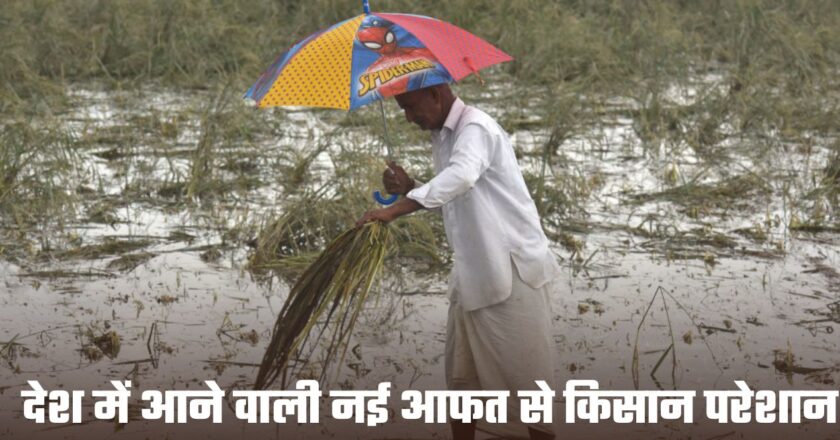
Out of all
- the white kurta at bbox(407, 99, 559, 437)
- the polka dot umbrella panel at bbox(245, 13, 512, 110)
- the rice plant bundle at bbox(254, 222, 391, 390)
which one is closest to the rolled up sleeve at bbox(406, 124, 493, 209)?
the white kurta at bbox(407, 99, 559, 437)

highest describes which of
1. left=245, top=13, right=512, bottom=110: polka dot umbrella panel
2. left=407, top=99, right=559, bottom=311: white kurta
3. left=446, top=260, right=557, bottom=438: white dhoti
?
left=245, top=13, right=512, bottom=110: polka dot umbrella panel

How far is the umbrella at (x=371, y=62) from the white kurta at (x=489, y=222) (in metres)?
0.13

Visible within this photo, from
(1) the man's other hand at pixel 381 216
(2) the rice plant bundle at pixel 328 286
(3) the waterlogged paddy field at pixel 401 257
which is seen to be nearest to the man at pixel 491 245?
(1) the man's other hand at pixel 381 216

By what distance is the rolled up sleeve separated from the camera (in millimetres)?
3170

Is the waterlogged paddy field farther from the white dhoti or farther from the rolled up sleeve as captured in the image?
the rolled up sleeve

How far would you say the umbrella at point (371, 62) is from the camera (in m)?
3.35

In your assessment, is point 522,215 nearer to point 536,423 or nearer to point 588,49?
point 536,423

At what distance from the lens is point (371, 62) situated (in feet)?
11.2

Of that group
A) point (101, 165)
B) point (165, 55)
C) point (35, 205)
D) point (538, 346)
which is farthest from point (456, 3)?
point (538, 346)

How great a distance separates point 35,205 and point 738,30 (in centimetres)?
627

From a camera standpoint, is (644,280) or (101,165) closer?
(644,280)

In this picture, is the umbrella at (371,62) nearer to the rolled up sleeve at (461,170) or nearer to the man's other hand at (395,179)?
the man's other hand at (395,179)

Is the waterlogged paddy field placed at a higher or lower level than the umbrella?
lower

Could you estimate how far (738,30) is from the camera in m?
10.8
